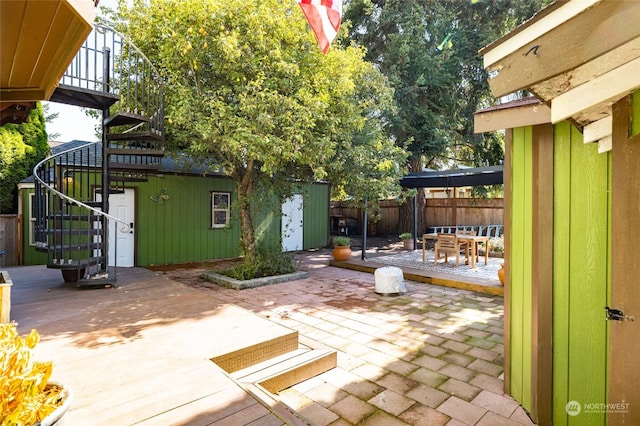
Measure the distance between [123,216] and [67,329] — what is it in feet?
16.1

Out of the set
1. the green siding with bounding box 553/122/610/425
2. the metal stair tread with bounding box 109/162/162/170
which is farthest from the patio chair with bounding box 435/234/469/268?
the metal stair tread with bounding box 109/162/162/170

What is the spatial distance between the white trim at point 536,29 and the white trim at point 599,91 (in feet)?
1.05

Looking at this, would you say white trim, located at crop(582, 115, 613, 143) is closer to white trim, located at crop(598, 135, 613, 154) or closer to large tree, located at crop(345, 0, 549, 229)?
white trim, located at crop(598, 135, 613, 154)

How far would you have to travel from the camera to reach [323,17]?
420 cm

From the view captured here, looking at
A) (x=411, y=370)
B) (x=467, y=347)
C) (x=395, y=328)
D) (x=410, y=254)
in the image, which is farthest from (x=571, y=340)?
(x=410, y=254)

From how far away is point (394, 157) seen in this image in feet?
23.2

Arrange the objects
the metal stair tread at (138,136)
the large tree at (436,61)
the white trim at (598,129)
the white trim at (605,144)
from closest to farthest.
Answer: the white trim at (598,129) → the white trim at (605,144) → the metal stair tread at (138,136) → the large tree at (436,61)

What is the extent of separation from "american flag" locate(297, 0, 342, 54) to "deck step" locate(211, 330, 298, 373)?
3361mm

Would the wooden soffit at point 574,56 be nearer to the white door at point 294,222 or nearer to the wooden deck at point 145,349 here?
the wooden deck at point 145,349

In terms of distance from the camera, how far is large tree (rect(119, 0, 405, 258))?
480cm

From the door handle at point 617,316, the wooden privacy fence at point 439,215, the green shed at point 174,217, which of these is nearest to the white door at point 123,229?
the green shed at point 174,217

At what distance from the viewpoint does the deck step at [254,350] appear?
2553 millimetres

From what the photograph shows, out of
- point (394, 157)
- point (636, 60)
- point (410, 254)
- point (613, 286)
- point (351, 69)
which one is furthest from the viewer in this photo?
point (410, 254)

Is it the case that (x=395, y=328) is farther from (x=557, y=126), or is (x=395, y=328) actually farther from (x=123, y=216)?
(x=123, y=216)
